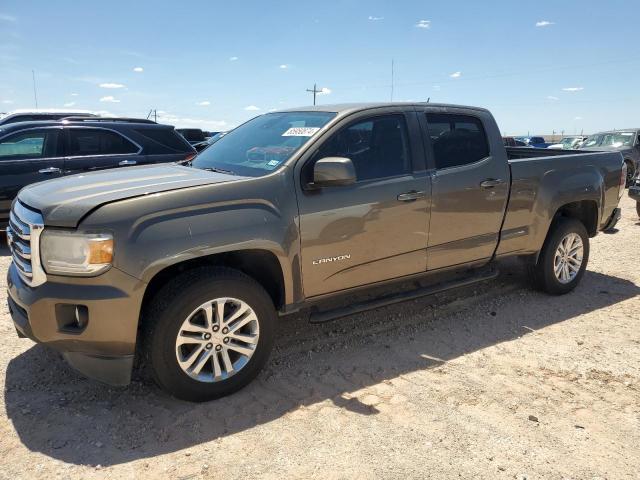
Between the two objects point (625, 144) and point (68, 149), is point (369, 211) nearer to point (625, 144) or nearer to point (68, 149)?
point (68, 149)

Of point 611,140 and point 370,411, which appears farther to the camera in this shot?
point 611,140

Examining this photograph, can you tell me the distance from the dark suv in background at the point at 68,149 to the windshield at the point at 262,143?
3809 mm

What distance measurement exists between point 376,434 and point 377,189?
168cm

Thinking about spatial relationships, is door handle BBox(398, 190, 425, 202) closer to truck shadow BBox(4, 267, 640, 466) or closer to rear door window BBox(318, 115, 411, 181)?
rear door window BBox(318, 115, 411, 181)

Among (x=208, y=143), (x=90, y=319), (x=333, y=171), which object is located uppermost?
(x=208, y=143)

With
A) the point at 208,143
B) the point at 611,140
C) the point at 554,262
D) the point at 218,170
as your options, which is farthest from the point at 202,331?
the point at 611,140

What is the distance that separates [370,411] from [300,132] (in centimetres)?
198

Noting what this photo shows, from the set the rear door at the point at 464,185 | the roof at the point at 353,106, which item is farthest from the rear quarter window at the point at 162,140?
the rear door at the point at 464,185

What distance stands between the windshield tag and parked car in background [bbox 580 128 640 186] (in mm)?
12995

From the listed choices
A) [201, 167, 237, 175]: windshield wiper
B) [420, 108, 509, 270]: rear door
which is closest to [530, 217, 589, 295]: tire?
[420, 108, 509, 270]: rear door

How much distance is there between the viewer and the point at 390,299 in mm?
4035

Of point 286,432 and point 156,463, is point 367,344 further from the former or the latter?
point 156,463

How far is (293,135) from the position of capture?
3.78 metres

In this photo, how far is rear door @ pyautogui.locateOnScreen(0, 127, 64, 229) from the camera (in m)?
7.04
